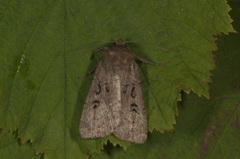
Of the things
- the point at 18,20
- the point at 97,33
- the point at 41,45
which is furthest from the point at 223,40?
the point at 18,20

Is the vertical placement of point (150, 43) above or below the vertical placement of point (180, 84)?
above

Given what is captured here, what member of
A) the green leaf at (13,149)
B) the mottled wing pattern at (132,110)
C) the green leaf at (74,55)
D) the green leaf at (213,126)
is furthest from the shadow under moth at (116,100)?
the green leaf at (13,149)

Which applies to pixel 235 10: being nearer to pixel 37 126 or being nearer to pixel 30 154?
pixel 37 126

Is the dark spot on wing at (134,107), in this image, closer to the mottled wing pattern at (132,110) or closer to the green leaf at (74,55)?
the mottled wing pattern at (132,110)

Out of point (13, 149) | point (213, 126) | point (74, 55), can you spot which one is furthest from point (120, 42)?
point (13, 149)

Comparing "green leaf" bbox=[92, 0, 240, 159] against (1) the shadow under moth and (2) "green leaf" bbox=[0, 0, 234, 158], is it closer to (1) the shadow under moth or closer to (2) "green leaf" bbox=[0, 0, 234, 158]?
(1) the shadow under moth

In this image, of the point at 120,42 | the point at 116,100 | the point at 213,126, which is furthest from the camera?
the point at 213,126

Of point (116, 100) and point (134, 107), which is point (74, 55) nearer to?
point (116, 100)
